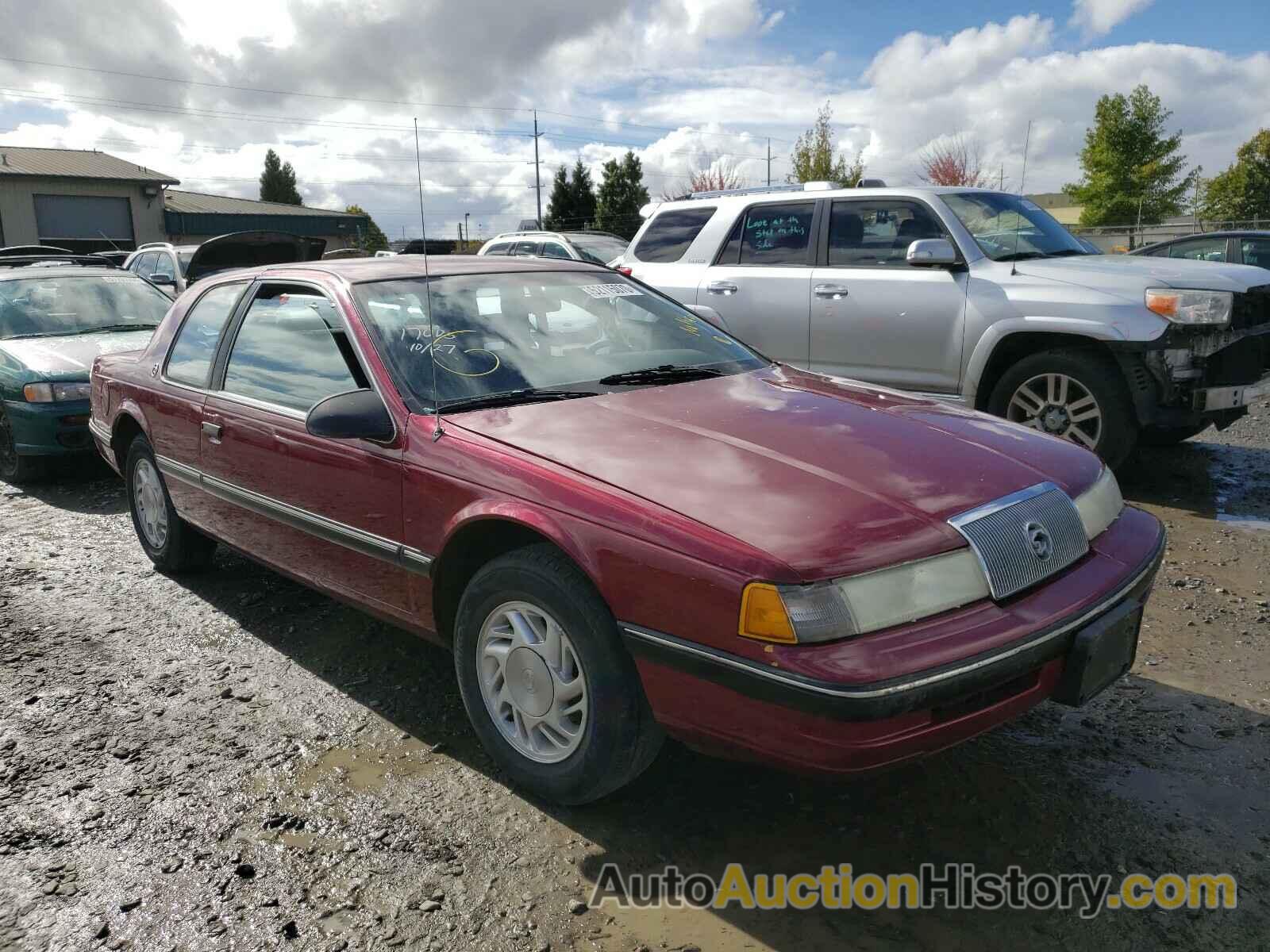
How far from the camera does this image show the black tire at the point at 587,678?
8.22 feet

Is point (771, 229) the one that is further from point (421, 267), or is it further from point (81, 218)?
point (81, 218)

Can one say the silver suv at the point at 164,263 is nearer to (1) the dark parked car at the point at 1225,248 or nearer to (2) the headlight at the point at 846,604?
(2) the headlight at the point at 846,604

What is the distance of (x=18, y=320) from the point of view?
773 centimetres

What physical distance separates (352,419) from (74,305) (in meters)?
6.31

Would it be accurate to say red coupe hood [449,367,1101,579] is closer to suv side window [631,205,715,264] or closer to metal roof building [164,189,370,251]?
suv side window [631,205,715,264]

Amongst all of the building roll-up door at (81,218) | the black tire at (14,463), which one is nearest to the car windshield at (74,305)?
the black tire at (14,463)

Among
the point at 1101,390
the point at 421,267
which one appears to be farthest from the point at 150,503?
the point at 1101,390

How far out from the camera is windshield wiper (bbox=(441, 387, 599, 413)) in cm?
311

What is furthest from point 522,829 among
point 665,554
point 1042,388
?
point 1042,388

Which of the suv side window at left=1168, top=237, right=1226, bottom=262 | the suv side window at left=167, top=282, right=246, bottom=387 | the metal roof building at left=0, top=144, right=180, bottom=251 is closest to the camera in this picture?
the suv side window at left=167, top=282, right=246, bottom=387

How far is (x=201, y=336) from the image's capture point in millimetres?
4395

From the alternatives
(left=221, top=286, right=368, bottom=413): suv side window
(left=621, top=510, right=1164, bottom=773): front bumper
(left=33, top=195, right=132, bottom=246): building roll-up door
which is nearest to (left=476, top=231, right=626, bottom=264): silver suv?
(left=221, top=286, right=368, bottom=413): suv side window

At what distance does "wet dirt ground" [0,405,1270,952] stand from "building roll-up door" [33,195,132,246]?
1472 inches

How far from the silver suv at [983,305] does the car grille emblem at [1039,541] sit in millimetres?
3509
